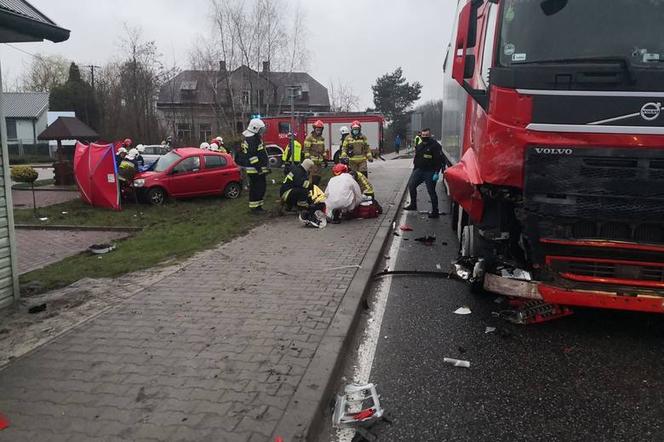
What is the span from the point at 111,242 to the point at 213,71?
101ft

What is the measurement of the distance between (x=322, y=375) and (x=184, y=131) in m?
41.8

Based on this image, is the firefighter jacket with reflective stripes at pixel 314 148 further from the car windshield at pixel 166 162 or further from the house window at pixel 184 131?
the house window at pixel 184 131

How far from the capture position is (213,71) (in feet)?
124

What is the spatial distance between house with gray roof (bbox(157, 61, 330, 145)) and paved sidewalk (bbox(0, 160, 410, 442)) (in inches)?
1221

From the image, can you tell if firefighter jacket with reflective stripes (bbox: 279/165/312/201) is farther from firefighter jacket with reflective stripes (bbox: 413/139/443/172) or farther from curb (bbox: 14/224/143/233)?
curb (bbox: 14/224/143/233)

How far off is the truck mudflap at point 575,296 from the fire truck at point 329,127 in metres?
25.2

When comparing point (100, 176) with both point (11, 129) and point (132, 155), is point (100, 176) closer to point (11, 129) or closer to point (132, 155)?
point (132, 155)

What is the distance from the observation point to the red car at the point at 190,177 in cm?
1416

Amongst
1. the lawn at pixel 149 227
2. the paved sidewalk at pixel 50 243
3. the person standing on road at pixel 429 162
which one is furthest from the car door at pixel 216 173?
the person standing on road at pixel 429 162

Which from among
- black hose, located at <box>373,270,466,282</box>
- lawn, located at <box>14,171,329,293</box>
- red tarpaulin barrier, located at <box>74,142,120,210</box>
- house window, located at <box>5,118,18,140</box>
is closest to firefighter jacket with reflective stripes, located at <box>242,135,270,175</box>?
lawn, located at <box>14,171,329,293</box>

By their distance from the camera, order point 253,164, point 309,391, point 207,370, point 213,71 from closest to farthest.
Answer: point 309,391 < point 207,370 < point 253,164 < point 213,71

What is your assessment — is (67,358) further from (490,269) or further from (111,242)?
(111,242)

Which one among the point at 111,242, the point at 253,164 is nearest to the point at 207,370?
the point at 111,242

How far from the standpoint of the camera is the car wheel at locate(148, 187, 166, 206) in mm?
14133
